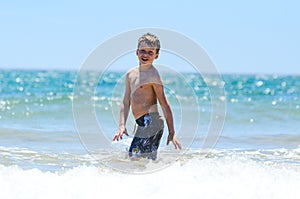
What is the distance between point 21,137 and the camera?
8.37 meters

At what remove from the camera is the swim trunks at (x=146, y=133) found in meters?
5.21

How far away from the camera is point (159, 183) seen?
4.88m

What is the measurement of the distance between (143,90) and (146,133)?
0.40 m

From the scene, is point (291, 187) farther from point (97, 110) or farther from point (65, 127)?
point (97, 110)

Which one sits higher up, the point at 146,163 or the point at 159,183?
the point at 146,163

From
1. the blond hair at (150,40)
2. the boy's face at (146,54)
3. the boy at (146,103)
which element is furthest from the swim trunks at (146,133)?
the blond hair at (150,40)

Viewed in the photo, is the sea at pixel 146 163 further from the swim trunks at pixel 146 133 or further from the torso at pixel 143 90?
the torso at pixel 143 90

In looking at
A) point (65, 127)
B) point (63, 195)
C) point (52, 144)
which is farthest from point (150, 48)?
point (65, 127)

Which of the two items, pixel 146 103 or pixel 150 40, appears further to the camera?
pixel 146 103

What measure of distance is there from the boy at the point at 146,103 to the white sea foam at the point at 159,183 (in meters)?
0.30

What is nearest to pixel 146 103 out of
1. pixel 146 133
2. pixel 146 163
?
pixel 146 133

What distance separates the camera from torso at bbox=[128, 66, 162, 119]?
5082 mm

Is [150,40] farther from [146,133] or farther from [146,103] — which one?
[146,133]

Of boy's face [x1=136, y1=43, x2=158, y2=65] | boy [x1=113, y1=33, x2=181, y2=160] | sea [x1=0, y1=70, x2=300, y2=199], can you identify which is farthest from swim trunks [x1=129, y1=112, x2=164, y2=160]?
boy's face [x1=136, y1=43, x2=158, y2=65]
